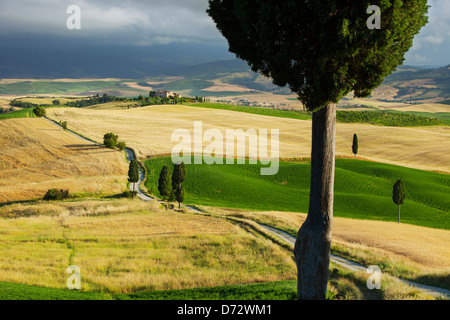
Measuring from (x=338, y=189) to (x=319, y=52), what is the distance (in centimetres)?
4967

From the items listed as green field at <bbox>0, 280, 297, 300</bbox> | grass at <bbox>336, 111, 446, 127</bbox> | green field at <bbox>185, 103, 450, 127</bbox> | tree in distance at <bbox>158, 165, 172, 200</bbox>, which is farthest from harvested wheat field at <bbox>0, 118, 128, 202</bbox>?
grass at <bbox>336, 111, 446, 127</bbox>

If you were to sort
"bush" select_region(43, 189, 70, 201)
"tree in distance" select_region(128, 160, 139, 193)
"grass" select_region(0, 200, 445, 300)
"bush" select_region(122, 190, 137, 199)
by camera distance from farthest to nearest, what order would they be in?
"tree in distance" select_region(128, 160, 139, 193) → "bush" select_region(122, 190, 137, 199) → "bush" select_region(43, 189, 70, 201) → "grass" select_region(0, 200, 445, 300)

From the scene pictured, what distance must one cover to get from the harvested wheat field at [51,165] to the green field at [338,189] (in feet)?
22.4

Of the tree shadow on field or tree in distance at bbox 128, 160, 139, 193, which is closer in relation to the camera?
tree in distance at bbox 128, 160, 139, 193

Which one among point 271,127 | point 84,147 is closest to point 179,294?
point 84,147

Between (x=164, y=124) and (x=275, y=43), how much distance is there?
9820 centimetres

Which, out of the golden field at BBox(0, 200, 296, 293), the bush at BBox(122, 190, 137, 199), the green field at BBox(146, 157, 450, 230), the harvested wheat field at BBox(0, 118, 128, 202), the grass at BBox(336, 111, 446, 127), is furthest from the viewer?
the grass at BBox(336, 111, 446, 127)

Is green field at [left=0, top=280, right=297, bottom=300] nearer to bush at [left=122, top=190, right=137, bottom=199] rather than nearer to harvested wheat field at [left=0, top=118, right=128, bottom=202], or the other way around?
bush at [left=122, top=190, right=137, bottom=199]

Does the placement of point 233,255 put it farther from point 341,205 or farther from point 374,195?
point 374,195

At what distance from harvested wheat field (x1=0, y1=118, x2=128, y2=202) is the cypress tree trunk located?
Result: 4251 cm

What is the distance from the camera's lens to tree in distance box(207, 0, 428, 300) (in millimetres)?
9438

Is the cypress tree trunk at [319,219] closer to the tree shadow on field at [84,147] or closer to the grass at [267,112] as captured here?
the tree shadow on field at [84,147]

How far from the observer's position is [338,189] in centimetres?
5625

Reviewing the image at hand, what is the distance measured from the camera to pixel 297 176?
60.3 metres
